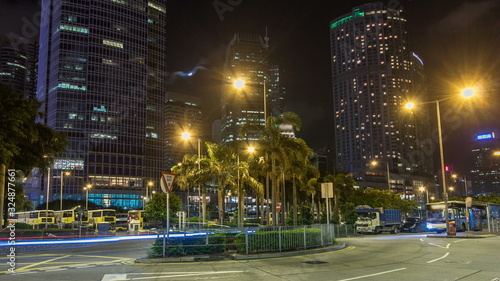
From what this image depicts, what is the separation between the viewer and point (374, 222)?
142ft

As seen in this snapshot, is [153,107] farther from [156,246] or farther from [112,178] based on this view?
[156,246]

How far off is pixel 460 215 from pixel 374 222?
910 centimetres

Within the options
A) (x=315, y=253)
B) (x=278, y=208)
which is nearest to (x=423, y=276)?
(x=315, y=253)

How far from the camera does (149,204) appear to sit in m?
58.3

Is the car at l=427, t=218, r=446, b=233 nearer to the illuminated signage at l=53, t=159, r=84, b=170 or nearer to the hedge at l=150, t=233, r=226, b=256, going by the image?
the hedge at l=150, t=233, r=226, b=256

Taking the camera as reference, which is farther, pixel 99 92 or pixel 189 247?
pixel 99 92

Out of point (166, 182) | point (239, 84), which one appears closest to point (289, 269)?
point (166, 182)

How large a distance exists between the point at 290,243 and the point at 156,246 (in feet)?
21.4

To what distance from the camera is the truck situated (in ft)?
141

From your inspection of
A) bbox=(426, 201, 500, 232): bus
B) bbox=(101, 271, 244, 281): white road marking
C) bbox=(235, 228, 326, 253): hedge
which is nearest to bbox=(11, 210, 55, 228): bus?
bbox=(235, 228, 326, 253): hedge

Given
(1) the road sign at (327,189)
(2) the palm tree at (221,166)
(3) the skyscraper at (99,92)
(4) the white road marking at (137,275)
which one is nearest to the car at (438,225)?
(2) the palm tree at (221,166)

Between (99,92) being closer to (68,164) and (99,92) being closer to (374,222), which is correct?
(68,164)

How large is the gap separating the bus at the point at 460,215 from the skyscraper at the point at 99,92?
104373 millimetres

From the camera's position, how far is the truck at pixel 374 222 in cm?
4306
